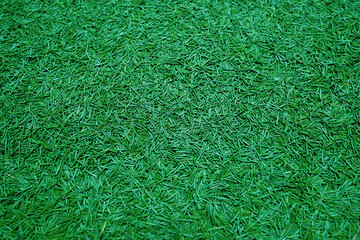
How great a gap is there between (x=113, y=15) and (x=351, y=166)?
6.45 ft

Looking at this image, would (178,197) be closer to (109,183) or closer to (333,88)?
(109,183)

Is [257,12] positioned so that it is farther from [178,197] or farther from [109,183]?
[109,183]

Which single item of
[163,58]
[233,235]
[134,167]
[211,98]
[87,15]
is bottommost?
[233,235]

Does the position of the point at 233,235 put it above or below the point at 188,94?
below

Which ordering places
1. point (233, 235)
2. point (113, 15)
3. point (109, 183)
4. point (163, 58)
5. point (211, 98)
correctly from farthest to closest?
point (113, 15)
point (163, 58)
point (211, 98)
point (109, 183)
point (233, 235)

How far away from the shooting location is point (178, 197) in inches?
58.4

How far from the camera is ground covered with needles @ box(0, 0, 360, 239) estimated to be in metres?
1.44

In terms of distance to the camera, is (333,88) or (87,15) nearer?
(333,88)

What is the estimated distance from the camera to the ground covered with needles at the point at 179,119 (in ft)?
4.74

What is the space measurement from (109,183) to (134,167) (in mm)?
170

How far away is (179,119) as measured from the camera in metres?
1.68

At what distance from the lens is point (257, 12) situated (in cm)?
Result: 203

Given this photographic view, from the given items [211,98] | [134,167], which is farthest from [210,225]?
[211,98]

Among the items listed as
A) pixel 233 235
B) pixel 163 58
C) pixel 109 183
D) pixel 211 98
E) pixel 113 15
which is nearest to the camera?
pixel 233 235
